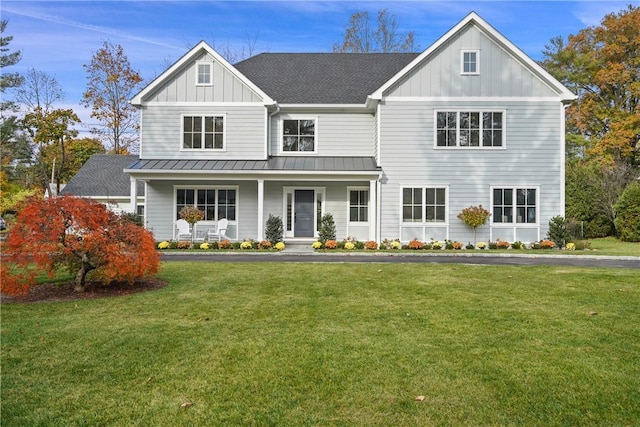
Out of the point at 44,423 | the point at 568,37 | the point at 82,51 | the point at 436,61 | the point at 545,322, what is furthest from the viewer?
the point at 82,51

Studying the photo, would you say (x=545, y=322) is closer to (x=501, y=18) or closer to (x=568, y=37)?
(x=501, y=18)

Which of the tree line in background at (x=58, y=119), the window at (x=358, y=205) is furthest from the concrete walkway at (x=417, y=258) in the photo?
the tree line in background at (x=58, y=119)

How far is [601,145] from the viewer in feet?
99.2

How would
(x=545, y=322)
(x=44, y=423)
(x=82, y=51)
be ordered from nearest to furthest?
(x=44, y=423), (x=545, y=322), (x=82, y=51)

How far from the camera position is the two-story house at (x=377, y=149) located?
18.3 meters

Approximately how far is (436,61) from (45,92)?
3243 centimetres

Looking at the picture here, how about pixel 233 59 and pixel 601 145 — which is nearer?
pixel 601 145

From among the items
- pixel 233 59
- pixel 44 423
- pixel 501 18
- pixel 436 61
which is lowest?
pixel 44 423

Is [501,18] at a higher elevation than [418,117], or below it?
higher

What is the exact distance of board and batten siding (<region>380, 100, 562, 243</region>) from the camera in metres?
18.3

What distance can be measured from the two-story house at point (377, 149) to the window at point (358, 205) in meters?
0.04

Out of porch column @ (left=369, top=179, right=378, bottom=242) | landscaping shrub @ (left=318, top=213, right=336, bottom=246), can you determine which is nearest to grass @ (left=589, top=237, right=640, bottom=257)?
porch column @ (left=369, top=179, right=378, bottom=242)

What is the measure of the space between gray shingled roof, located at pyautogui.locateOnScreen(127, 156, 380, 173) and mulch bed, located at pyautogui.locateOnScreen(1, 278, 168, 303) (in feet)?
31.4

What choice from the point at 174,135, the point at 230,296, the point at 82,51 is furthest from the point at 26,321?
the point at 82,51
